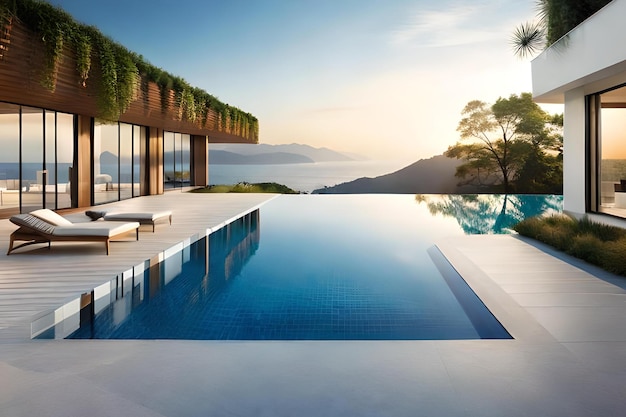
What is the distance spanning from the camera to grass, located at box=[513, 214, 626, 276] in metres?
6.57

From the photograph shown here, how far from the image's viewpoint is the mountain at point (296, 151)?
3325 cm

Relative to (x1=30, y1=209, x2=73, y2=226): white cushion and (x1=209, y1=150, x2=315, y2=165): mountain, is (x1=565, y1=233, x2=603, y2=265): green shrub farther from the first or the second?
(x1=209, y1=150, x2=315, y2=165): mountain

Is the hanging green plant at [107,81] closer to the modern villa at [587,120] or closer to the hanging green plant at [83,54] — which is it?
the hanging green plant at [83,54]

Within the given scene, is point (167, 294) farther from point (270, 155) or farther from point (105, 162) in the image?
point (270, 155)

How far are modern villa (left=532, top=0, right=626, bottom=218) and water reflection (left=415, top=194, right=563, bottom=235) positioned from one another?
5.86 ft

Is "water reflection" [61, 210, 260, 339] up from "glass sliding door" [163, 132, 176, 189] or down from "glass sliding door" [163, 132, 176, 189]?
down

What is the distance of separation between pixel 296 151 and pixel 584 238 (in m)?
26.7

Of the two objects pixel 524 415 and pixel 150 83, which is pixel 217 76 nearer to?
pixel 150 83

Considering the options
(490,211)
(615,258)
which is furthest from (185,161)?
(615,258)

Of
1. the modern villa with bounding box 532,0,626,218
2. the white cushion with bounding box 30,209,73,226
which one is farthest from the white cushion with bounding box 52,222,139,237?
the modern villa with bounding box 532,0,626,218

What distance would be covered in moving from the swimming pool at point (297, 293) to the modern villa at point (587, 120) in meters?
2.79

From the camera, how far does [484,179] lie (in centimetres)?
2791

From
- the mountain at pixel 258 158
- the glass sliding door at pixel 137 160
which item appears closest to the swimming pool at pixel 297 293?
the glass sliding door at pixel 137 160

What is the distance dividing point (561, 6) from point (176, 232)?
352 inches
